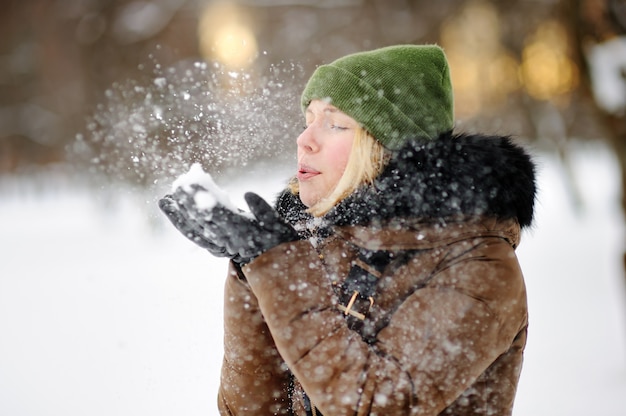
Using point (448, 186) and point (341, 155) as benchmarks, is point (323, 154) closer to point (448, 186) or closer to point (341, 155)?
point (341, 155)

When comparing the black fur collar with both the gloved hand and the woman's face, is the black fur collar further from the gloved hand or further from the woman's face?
the gloved hand

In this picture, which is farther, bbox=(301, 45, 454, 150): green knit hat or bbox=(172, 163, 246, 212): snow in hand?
bbox=(301, 45, 454, 150): green knit hat

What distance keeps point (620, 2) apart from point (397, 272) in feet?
12.7

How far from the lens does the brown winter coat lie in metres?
1.17

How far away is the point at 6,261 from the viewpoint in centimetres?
1161

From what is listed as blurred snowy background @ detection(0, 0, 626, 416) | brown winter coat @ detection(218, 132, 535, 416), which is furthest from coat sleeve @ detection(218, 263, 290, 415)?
blurred snowy background @ detection(0, 0, 626, 416)

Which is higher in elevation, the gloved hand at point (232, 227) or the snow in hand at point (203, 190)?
the snow in hand at point (203, 190)

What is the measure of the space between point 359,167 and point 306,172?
0.47 ft

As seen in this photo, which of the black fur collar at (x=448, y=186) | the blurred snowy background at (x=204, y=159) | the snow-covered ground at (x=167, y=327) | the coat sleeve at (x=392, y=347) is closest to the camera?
the coat sleeve at (x=392, y=347)

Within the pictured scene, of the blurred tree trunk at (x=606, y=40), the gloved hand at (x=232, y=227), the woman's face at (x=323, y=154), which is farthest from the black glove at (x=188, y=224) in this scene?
the blurred tree trunk at (x=606, y=40)

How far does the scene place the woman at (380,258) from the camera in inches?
46.4

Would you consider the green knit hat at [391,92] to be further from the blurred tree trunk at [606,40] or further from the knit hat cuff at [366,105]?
the blurred tree trunk at [606,40]

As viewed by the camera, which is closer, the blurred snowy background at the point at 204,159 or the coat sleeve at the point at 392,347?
the coat sleeve at the point at 392,347

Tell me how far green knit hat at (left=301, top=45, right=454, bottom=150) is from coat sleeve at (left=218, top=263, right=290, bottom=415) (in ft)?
1.71
